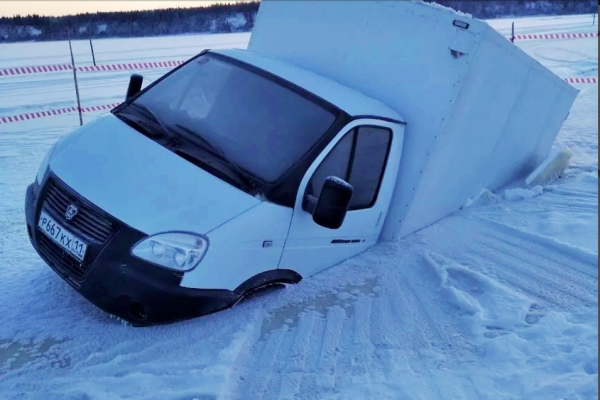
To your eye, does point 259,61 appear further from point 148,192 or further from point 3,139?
point 3,139

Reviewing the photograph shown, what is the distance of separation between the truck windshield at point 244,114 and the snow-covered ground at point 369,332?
104 cm

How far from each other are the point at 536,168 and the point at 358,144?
3408mm

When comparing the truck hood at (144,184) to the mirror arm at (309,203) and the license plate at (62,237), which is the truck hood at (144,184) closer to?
the license plate at (62,237)

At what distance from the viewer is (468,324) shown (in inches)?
167

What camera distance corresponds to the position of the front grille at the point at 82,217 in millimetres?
3771

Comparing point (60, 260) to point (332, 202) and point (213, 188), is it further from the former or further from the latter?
point (332, 202)

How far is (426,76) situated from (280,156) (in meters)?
1.75

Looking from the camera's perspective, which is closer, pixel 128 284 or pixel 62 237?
pixel 128 284

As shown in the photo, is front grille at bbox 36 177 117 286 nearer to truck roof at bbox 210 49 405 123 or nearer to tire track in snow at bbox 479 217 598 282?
truck roof at bbox 210 49 405 123

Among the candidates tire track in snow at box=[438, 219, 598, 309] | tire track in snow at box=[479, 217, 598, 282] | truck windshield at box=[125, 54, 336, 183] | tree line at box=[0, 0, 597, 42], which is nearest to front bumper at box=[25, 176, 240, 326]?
truck windshield at box=[125, 54, 336, 183]

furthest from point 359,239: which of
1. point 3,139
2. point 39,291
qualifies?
point 3,139

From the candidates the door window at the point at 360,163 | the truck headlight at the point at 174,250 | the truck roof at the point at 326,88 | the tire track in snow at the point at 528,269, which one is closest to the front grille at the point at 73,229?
the truck headlight at the point at 174,250

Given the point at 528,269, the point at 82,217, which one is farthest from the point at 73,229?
the point at 528,269

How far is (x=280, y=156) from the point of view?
4.39 meters
